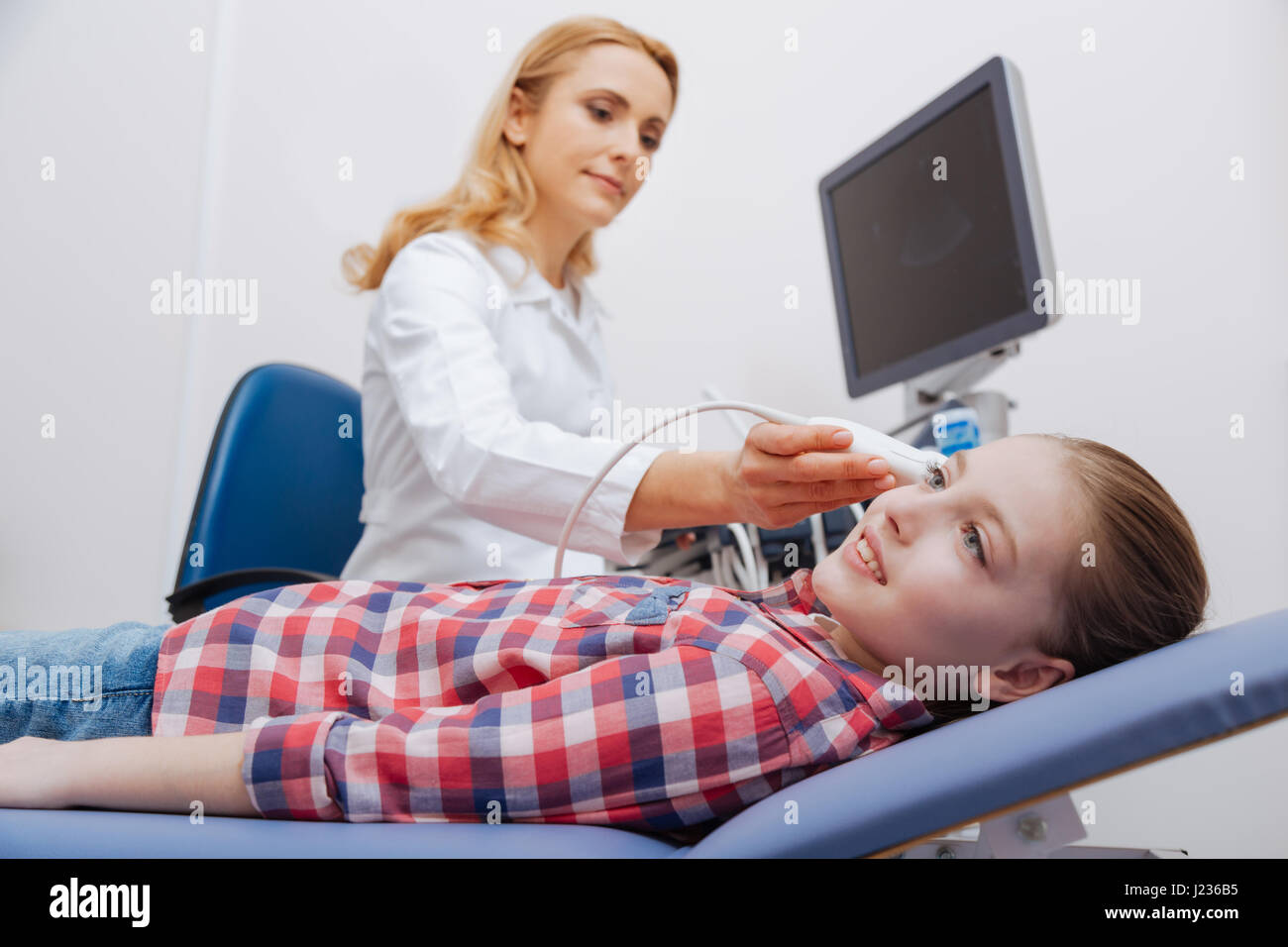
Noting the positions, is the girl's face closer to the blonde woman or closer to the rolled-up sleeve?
the blonde woman

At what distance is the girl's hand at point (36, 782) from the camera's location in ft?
2.01

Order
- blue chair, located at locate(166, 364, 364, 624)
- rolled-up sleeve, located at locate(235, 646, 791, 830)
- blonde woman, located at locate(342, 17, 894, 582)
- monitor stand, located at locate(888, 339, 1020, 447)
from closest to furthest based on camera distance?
rolled-up sleeve, located at locate(235, 646, 791, 830) → blonde woman, located at locate(342, 17, 894, 582) → blue chair, located at locate(166, 364, 364, 624) → monitor stand, located at locate(888, 339, 1020, 447)

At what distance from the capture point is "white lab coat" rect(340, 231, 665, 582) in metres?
1.02

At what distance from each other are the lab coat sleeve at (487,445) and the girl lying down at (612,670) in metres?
0.17

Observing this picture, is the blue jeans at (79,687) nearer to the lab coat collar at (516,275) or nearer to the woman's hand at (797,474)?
the woman's hand at (797,474)

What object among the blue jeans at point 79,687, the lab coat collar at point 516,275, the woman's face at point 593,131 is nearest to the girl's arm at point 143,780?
the blue jeans at point 79,687

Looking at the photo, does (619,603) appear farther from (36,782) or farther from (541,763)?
(36,782)

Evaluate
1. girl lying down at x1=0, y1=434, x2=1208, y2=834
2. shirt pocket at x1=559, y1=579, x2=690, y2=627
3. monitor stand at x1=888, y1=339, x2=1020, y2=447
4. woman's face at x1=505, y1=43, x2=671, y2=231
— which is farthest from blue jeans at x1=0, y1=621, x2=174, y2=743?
monitor stand at x1=888, y1=339, x2=1020, y2=447

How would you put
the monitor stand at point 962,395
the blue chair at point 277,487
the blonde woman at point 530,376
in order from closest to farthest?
the blonde woman at point 530,376
the blue chair at point 277,487
the monitor stand at point 962,395

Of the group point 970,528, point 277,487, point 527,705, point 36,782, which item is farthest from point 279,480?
point 970,528

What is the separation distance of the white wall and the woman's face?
60 cm

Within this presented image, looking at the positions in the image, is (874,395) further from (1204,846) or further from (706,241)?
(1204,846)
